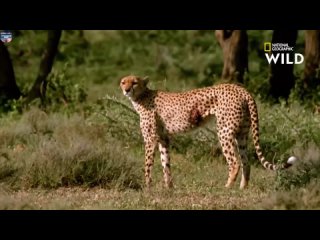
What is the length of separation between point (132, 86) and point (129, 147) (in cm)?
167

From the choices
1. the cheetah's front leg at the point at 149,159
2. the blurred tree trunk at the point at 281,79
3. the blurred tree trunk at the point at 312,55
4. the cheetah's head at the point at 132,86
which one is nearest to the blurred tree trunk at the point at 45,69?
the blurred tree trunk at the point at 281,79

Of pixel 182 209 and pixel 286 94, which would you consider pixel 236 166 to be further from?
pixel 286 94

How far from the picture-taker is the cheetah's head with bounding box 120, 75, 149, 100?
986cm

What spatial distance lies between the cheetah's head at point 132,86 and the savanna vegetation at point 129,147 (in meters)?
0.62

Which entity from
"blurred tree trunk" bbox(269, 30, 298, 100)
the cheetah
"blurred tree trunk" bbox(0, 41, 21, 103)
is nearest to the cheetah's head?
the cheetah

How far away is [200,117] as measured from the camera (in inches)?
384

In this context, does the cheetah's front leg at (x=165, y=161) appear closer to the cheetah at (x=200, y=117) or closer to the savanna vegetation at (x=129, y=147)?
the cheetah at (x=200, y=117)

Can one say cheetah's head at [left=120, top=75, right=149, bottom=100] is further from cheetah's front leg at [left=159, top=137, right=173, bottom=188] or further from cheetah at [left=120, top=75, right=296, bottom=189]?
cheetah's front leg at [left=159, top=137, right=173, bottom=188]
